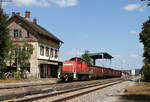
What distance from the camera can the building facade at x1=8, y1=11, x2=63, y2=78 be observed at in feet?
179

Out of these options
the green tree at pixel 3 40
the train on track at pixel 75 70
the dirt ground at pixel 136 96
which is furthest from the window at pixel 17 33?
the dirt ground at pixel 136 96

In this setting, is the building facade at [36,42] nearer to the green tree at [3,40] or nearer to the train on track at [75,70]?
the green tree at [3,40]

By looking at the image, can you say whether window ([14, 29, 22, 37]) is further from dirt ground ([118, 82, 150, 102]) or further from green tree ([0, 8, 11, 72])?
dirt ground ([118, 82, 150, 102])

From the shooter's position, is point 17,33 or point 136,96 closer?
point 136,96

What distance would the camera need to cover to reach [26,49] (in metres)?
48.5

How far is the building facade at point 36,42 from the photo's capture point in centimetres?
5470

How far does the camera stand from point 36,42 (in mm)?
55375

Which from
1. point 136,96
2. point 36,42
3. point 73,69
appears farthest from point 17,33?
point 136,96

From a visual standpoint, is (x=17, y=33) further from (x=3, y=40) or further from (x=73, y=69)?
(x=73, y=69)

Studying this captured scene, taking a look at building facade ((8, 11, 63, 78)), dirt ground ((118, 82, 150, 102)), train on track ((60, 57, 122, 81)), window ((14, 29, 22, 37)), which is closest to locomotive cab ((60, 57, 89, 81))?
train on track ((60, 57, 122, 81))

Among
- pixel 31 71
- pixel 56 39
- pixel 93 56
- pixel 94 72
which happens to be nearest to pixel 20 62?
pixel 31 71

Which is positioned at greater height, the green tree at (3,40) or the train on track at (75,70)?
the green tree at (3,40)

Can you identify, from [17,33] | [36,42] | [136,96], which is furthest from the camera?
[17,33]

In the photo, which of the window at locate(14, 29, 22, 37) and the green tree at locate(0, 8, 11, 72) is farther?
the window at locate(14, 29, 22, 37)
